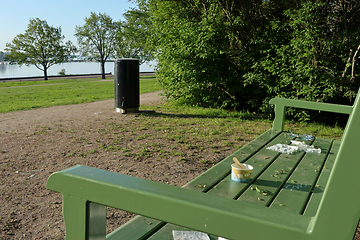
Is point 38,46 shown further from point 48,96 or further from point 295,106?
point 295,106

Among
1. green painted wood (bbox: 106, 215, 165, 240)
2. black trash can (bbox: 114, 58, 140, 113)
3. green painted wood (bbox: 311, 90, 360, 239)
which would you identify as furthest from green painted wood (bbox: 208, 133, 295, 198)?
black trash can (bbox: 114, 58, 140, 113)

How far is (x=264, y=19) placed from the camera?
8375mm

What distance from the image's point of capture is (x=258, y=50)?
812 cm

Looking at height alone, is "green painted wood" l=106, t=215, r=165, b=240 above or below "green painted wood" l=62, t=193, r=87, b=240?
below

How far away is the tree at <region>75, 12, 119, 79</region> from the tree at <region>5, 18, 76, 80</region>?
3.67m

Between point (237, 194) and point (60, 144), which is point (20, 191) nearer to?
point (60, 144)

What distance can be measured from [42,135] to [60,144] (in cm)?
98

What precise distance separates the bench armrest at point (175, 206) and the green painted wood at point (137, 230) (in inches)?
18.7

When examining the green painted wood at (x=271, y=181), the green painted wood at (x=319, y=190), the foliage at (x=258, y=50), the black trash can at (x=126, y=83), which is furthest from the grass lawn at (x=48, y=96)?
the green painted wood at (x=319, y=190)

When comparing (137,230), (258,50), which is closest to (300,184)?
(137,230)

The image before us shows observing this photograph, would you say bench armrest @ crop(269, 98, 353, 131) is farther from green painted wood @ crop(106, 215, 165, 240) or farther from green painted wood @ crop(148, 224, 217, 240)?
green painted wood @ crop(106, 215, 165, 240)

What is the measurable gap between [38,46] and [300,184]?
42833mm

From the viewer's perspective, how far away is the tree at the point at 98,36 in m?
41.2

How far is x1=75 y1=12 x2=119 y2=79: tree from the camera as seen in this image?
41.2m
